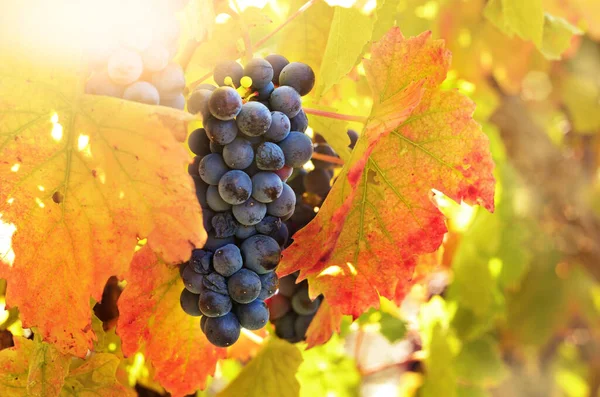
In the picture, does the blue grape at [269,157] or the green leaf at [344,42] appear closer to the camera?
the blue grape at [269,157]

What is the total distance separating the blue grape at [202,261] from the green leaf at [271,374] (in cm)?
30

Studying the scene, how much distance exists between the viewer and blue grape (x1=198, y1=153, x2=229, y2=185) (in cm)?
63

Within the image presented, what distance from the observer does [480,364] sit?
1.42 meters

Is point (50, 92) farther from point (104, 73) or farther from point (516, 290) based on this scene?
point (516, 290)

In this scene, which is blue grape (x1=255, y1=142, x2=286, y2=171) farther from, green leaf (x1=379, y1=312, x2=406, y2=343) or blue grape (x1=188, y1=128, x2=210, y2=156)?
green leaf (x1=379, y1=312, x2=406, y2=343)

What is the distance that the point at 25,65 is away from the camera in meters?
0.63

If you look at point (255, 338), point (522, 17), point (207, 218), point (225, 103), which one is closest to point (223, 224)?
point (207, 218)

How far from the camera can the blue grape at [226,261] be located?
628 millimetres

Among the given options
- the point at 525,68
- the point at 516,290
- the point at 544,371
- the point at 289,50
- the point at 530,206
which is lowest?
the point at 544,371

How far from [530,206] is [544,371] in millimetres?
870

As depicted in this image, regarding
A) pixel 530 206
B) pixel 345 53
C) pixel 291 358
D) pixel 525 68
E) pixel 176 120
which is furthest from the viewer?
pixel 530 206

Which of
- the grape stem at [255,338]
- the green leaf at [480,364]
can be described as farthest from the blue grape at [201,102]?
the green leaf at [480,364]

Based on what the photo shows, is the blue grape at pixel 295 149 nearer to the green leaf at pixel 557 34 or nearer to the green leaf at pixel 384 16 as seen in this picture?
the green leaf at pixel 384 16

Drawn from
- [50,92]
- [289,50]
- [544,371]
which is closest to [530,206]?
[544,371]
